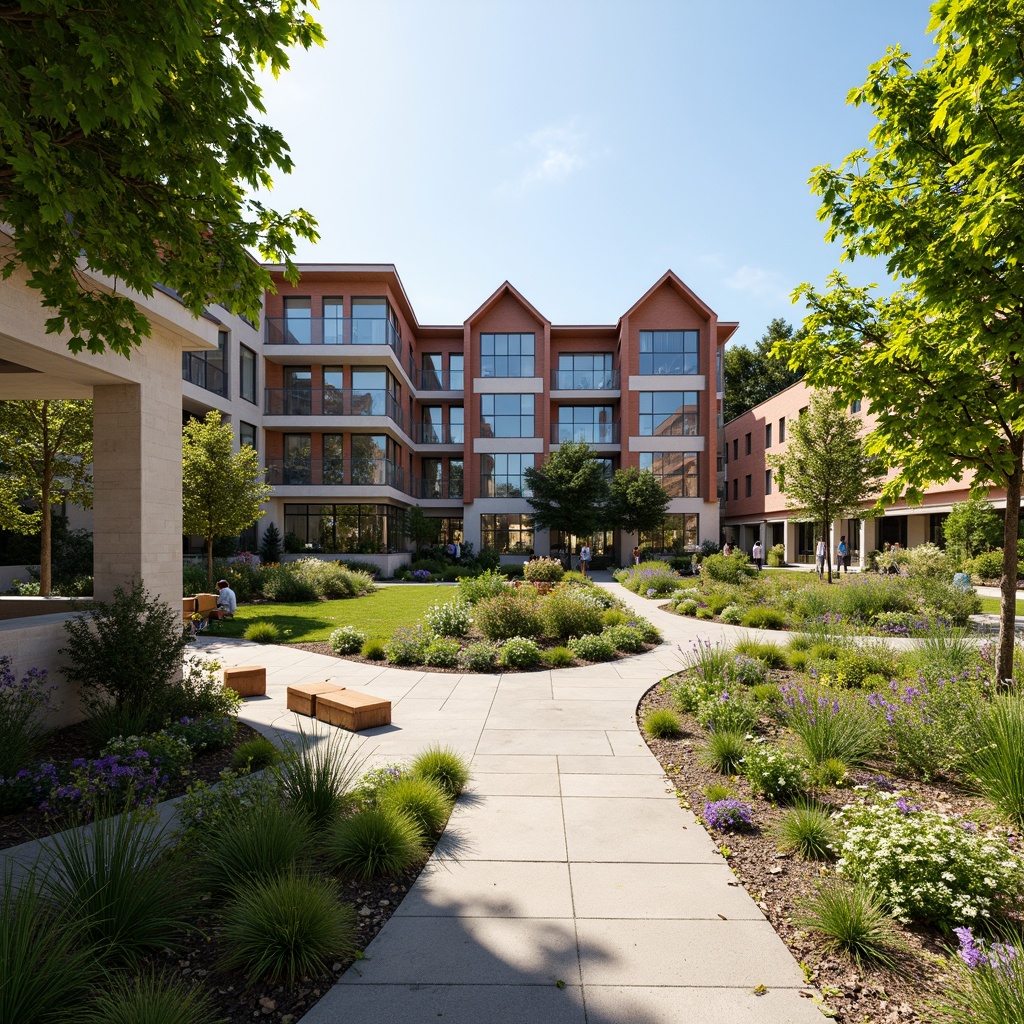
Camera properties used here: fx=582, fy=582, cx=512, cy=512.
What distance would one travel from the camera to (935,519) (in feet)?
99.5

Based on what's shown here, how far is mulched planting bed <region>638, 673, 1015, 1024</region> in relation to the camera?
2689mm

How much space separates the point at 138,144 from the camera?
13.4 feet

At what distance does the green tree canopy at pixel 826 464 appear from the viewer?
73.2 ft

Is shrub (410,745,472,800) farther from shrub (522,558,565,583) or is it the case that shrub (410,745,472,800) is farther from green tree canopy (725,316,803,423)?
green tree canopy (725,316,803,423)

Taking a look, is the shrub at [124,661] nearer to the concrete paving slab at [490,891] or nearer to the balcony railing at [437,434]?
the concrete paving slab at [490,891]

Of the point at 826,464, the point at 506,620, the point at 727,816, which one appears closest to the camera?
the point at 727,816

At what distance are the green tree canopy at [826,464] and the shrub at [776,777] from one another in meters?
19.6

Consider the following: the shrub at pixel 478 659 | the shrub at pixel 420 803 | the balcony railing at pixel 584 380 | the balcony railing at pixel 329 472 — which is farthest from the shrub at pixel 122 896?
the balcony railing at pixel 584 380

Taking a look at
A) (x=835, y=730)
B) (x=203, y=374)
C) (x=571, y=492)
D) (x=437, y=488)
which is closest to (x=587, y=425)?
(x=571, y=492)

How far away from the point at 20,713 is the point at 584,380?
36.1 meters

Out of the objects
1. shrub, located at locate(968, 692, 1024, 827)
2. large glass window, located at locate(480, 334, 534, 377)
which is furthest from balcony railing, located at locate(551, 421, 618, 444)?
shrub, located at locate(968, 692, 1024, 827)

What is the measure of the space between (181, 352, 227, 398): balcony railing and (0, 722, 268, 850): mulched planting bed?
2046cm

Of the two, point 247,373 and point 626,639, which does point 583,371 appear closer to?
point 247,373

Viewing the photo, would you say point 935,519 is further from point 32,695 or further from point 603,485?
point 32,695
